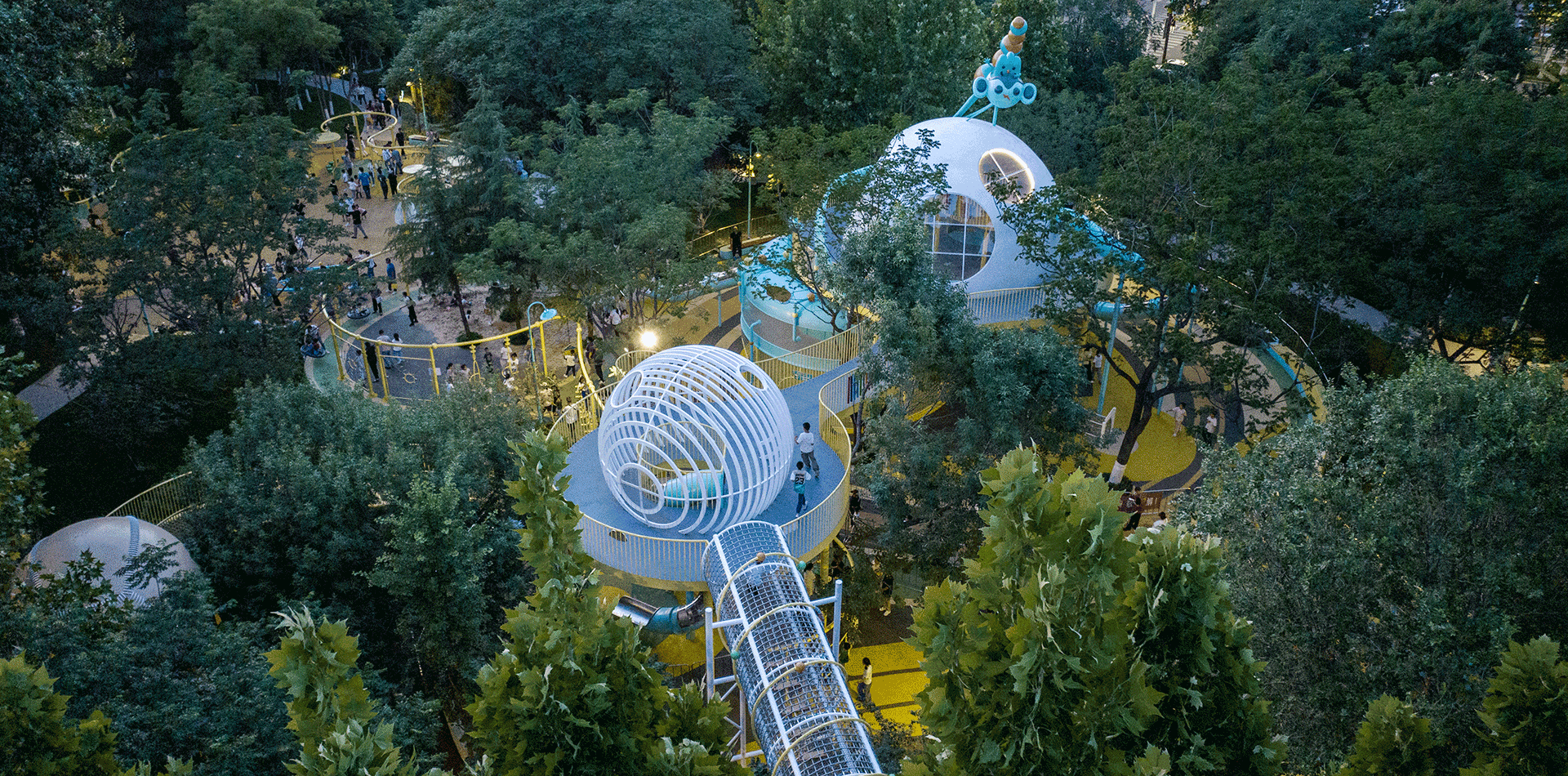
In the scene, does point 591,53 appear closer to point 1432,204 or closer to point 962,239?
point 962,239

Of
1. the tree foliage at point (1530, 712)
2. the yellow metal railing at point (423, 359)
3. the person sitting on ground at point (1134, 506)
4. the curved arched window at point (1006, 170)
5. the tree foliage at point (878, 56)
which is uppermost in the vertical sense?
the tree foliage at point (878, 56)

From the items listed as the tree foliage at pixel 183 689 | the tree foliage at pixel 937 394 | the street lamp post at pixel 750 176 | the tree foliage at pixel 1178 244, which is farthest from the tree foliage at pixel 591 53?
the tree foliage at pixel 183 689

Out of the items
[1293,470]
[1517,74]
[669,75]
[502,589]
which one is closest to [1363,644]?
[1293,470]

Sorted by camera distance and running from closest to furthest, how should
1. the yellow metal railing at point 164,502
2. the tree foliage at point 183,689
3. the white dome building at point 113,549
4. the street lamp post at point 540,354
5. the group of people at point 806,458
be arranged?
the tree foliage at point 183,689
the white dome building at point 113,549
the yellow metal railing at point 164,502
the group of people at point 806,458
the street lamp post at point 540,354

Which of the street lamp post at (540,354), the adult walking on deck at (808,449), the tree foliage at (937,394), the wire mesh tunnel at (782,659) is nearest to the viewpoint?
the wire mesh tunnel at (782,659)

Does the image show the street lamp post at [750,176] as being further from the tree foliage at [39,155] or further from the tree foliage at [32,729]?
the tree foliage at [32,729]

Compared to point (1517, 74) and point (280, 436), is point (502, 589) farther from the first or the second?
point (1517, 74)

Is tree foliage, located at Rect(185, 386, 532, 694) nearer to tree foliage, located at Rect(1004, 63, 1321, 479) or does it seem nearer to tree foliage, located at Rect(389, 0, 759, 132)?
tree foliage, located at Rect(1004, 63, 1321, 479)
